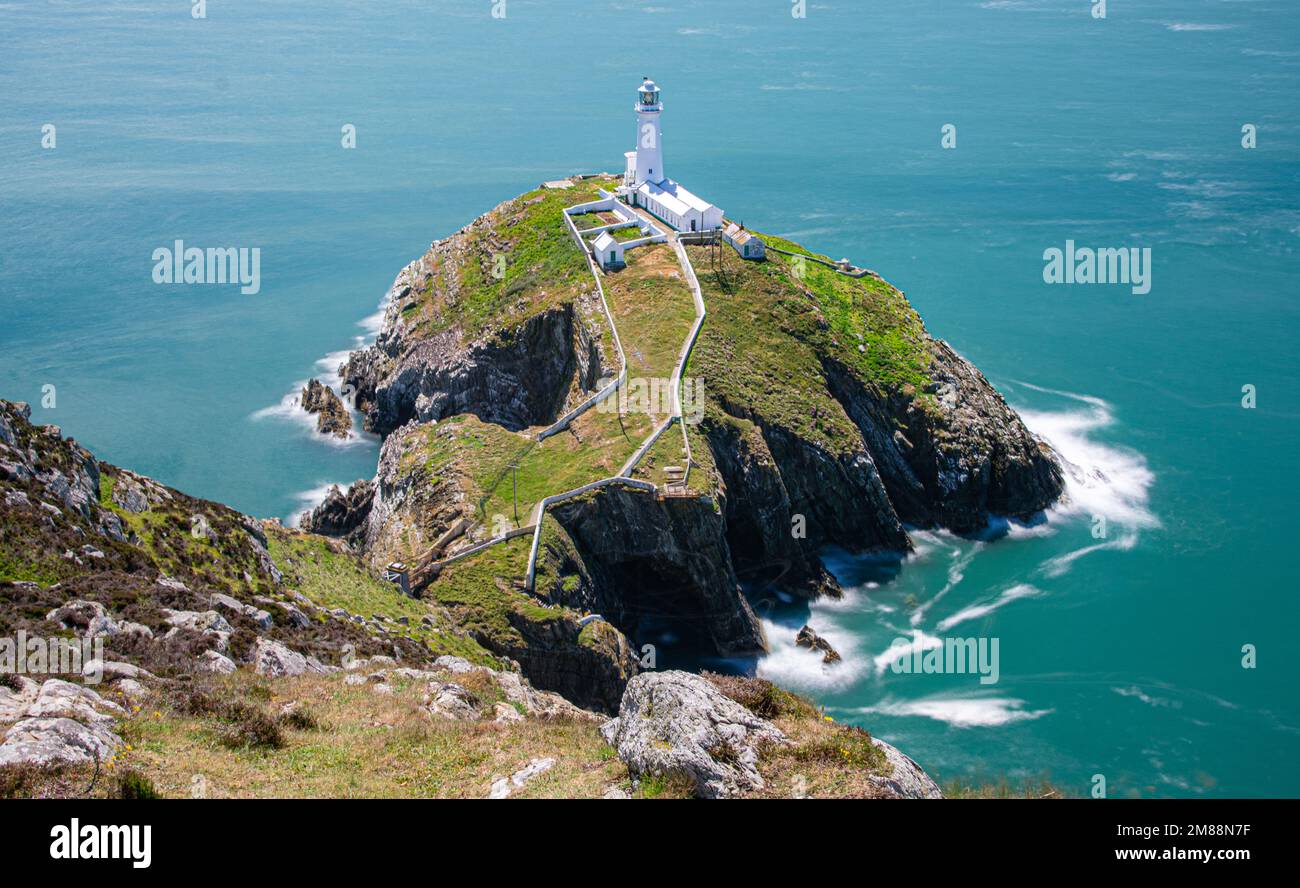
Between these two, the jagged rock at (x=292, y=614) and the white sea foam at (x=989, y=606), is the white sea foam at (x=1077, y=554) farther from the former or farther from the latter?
the jagged rock at (x=292, y=614)

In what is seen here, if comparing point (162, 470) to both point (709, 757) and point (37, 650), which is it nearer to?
point (37, 650)

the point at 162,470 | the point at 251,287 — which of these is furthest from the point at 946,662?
the point at 251,287

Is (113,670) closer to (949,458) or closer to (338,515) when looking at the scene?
(338,515)

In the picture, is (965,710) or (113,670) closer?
(113,670)

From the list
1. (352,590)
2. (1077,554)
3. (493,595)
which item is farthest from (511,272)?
(1077,554)

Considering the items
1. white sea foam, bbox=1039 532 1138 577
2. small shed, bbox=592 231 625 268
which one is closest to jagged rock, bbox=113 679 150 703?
white sea foam, bbox=1039 532 1138 577

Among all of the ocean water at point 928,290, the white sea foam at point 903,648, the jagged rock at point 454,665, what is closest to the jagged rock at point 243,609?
the jagged rock at point 454,665
